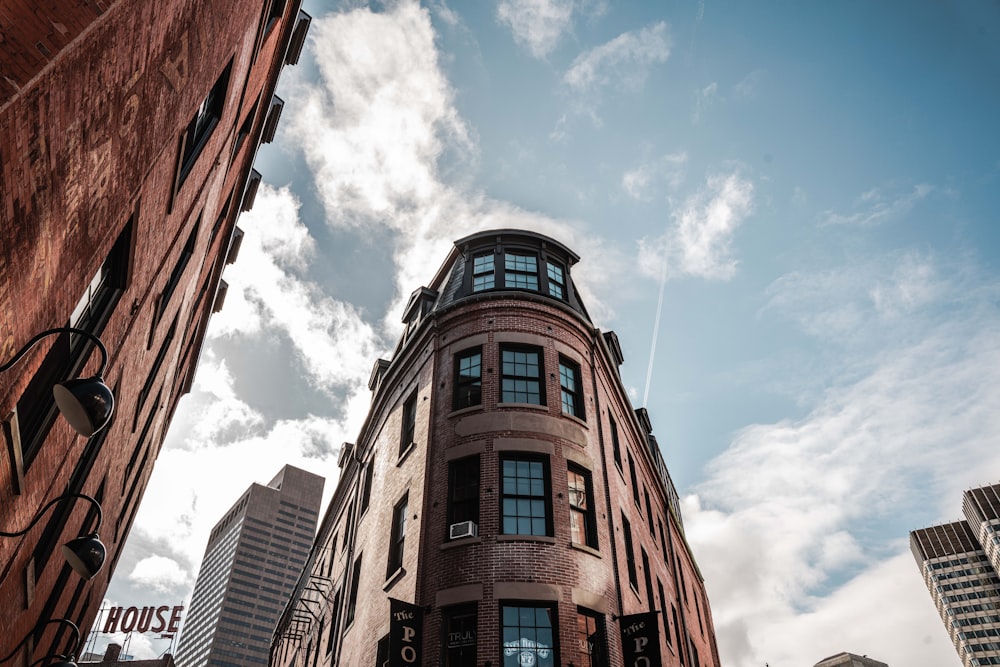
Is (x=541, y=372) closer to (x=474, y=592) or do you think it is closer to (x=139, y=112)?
(x=474, y=592)

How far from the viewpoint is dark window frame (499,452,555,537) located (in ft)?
48.2

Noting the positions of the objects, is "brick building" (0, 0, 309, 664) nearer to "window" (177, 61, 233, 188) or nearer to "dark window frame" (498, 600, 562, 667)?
"window" (177, 61, 233, 188)

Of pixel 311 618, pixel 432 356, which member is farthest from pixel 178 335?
pixel 311 618

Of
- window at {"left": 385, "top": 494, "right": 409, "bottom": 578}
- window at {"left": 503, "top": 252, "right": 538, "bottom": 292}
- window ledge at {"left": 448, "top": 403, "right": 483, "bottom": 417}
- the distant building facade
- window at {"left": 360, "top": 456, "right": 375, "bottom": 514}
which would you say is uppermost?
the distant building facade

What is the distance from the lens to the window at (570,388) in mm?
17812

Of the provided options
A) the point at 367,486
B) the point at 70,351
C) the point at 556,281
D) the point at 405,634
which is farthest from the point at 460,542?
the point at 556,281

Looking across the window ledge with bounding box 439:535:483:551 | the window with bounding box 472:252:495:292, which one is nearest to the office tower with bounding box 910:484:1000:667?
the window with bounding box 472:252:495:292

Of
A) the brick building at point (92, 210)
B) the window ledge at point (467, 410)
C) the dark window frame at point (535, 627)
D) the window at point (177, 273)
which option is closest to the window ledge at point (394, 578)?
the dark window frame at point (535, 627)

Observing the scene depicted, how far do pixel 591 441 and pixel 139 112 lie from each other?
14.0 meters

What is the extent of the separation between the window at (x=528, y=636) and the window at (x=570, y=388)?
575cm

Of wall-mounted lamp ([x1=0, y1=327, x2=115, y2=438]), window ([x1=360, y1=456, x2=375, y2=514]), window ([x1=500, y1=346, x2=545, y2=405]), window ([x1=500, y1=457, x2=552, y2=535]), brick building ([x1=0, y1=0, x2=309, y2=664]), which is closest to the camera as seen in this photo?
wall-mounted lamp ([x1=0, y1=327, x2=115, y2=438])

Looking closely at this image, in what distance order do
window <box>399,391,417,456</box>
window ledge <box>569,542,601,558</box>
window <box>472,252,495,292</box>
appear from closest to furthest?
window ledge <box>569,542,601,558</box>, window <box>399,391,417,456</box>, window <box>472,252,495,292</box>

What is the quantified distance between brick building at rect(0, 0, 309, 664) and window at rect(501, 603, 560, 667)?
8.96 metres

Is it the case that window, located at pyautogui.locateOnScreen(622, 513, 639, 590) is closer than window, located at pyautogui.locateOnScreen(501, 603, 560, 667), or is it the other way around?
window, located at pyautogui.locateOnScreen(501, 603, 560, 667)
